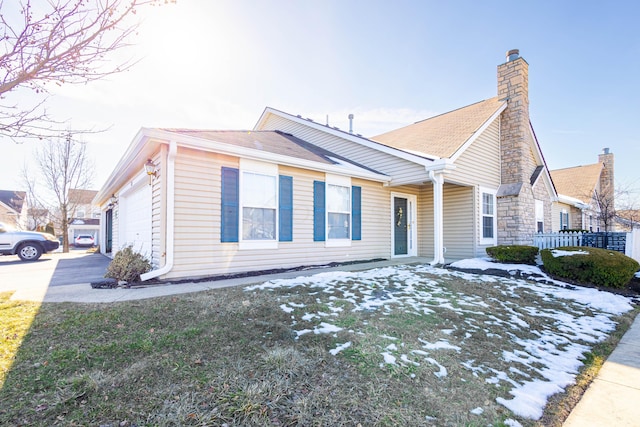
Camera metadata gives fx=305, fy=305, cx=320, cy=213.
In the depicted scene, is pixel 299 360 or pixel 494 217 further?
pixel 494 217

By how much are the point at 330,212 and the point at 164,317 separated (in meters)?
5.21

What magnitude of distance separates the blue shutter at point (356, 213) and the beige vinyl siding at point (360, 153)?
1.21 meters

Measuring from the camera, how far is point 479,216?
962cm

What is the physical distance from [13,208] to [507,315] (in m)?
42.7

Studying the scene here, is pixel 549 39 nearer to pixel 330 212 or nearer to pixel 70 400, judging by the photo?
pixel 330 212

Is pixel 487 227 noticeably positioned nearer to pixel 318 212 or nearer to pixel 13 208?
pixel 318 212

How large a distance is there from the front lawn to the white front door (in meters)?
5.32

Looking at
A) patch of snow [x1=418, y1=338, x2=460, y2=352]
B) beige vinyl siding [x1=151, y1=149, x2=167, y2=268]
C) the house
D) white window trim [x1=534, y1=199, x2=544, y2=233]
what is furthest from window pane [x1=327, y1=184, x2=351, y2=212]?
white window trim [x1=534, y1=199, x2=544, y2=233]

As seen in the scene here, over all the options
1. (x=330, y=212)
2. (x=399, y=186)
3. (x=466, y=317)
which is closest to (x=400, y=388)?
(x=466, y=317)

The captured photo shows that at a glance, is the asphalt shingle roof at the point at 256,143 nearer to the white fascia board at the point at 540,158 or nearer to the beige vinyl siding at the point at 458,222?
the beige vinyl siding at the point at 458,222

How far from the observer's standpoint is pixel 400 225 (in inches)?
398

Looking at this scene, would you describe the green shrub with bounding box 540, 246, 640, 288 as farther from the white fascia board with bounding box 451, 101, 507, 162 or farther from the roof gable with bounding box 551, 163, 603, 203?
the roof gable with bounding box 551, 163, 603, 203

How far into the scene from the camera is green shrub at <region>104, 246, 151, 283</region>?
5.79 meters

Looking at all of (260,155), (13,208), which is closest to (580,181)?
(260,155)
